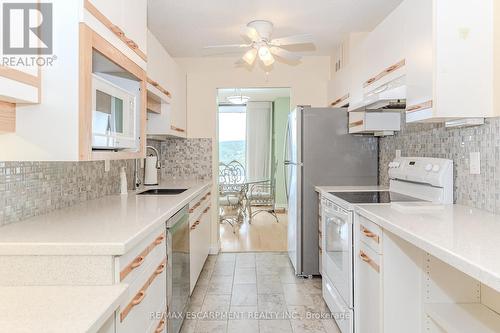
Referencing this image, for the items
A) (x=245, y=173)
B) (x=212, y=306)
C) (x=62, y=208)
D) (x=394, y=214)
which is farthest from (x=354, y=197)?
(x=245, y=173)

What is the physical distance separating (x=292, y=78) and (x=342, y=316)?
9.08 ft

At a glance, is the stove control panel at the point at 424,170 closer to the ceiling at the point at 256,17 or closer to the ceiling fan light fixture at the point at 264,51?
the ceiling at the point at 256,17

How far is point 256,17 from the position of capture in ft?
10.1

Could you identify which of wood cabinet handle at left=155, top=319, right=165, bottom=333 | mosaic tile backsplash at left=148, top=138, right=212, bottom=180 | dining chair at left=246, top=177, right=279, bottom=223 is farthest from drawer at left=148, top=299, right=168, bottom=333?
dining chair at left=246, top=177, right=279, bottom=223

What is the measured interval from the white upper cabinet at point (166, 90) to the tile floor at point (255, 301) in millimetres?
1513

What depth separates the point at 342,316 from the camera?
2.33 meters

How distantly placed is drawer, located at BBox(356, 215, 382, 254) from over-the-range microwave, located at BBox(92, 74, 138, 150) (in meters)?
1.36

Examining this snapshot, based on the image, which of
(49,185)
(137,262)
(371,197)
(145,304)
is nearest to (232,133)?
(371,197)

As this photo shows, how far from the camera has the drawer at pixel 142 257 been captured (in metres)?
1.29

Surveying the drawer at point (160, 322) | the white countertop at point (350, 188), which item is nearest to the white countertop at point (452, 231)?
the white countertop at point (350, 188)

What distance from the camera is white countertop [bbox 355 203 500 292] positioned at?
103 centimetres

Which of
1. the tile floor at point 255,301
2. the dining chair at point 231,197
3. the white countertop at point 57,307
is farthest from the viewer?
the dining chair at point 231,197

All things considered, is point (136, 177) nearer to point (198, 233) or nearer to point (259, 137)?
point (198, 233)

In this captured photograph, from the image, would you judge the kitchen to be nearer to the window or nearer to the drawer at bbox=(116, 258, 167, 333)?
the drawer at bbox=(116, 258, 167, 333)
